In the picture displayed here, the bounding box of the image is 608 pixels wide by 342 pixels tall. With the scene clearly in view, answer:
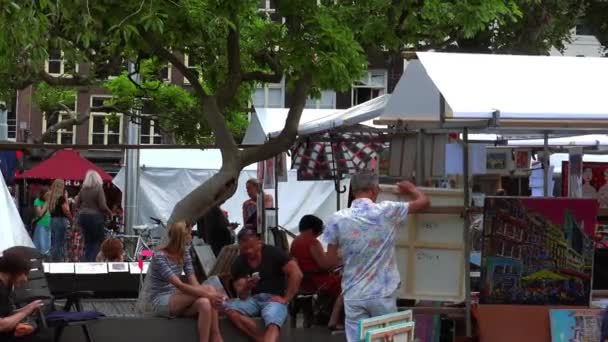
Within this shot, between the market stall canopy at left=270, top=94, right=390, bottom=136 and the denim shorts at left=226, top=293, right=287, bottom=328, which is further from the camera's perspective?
the market stall canopy at left=270, top=94, right=390, bottom=136

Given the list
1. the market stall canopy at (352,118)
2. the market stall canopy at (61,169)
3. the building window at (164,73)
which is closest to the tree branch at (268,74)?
the market stall canopy at (352,118)

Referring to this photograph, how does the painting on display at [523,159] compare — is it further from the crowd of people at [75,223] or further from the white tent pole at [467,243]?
the white tent pole at [467,243]

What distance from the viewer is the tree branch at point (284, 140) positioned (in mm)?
11383

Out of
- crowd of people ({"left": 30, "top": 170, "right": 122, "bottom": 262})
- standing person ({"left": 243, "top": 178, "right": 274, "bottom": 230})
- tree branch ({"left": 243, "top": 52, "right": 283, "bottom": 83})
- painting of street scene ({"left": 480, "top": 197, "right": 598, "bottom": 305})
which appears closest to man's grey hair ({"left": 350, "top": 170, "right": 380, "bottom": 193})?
painting of street scene ({"left": 480, "top": 197, "right": 598, "bottom": 305})

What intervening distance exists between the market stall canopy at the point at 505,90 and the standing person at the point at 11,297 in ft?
10.8

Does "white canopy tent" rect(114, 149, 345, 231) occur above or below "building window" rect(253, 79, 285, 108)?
below

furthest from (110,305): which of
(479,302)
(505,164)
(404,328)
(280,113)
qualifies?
(404,328)

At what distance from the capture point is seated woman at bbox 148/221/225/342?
29.8 feet

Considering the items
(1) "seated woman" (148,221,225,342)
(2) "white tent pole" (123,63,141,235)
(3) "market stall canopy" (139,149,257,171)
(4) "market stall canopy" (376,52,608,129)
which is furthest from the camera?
(3) "market stall canopy" (139,149,257,171)

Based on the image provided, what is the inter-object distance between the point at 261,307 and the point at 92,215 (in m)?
6.17

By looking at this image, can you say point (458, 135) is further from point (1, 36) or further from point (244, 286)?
point (1, 36)

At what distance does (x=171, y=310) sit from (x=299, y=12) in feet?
12.6

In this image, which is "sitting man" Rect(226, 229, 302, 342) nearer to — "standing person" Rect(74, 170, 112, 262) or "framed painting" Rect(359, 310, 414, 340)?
"framed painting" Rect(359, 310, 414, 340)

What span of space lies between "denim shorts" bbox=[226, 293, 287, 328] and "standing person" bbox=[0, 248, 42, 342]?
1.83 metres
